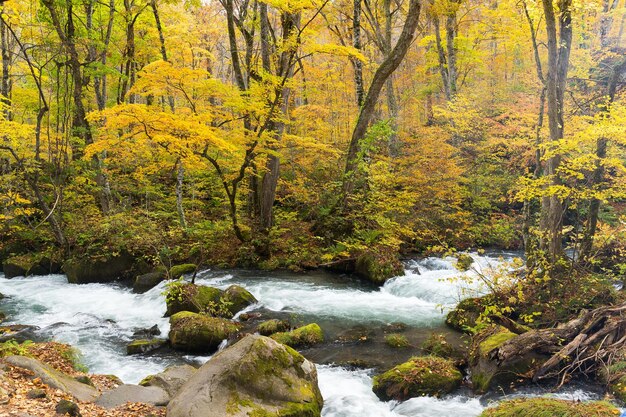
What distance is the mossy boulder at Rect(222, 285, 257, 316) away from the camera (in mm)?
10147

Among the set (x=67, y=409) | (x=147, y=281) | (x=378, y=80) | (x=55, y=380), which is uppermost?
(x=378, y=80)

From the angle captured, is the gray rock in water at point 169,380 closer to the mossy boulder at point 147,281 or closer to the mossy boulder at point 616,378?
the mossy boulder at point 616,378

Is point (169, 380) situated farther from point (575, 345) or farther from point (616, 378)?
point (616, 378)

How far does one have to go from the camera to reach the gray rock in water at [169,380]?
5.96 m

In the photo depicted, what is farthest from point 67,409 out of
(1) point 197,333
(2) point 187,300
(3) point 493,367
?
(3) point 493,367

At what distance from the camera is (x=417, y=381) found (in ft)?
21.0

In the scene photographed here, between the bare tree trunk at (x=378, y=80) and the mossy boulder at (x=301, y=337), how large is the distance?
664cm

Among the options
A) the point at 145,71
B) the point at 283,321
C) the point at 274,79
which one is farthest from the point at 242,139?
the point at 283,321

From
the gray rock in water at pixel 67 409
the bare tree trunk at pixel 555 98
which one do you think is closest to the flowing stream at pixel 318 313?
the bare tree trunk at pixel 555 98

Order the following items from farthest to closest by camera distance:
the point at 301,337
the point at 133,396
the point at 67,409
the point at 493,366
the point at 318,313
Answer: the point at 318,313 < the point at 301,337 < the point at 493,366 < the point at 133,396 < the point at 67,409

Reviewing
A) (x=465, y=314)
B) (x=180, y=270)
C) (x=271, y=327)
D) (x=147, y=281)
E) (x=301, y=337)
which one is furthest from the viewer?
(x=180, y=270)

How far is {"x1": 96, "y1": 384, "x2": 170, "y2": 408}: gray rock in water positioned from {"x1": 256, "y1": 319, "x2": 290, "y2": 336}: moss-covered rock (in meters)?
3.11

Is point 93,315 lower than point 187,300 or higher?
lower

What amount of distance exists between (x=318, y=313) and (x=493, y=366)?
180 inches
